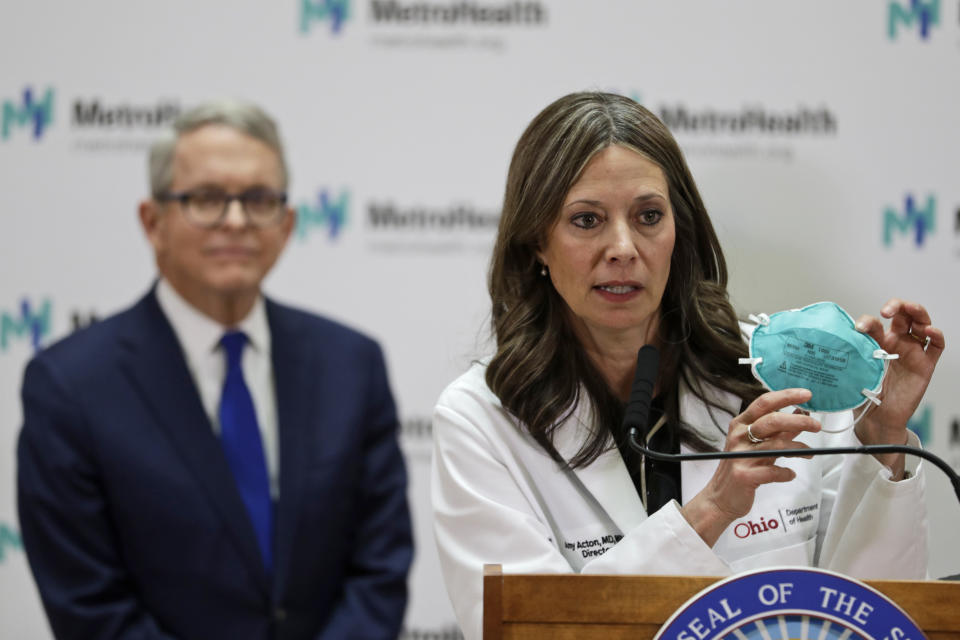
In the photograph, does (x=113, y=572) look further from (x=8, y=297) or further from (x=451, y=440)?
(x=8, y=297)

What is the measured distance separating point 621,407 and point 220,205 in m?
1.30

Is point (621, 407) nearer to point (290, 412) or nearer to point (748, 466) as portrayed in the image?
point (748, 466)

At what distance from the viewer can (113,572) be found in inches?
94.0

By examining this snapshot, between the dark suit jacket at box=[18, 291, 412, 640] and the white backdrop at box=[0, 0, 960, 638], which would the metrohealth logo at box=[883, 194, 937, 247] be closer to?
the white backdrop at box=[0, 0, 960, 638]

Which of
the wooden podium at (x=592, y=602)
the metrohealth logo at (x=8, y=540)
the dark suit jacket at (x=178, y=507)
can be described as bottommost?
the metrohealth logo at (x=8, y=540)

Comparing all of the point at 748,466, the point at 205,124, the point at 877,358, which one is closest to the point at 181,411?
the point at 205,124

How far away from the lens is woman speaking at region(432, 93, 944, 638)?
1.65 metres

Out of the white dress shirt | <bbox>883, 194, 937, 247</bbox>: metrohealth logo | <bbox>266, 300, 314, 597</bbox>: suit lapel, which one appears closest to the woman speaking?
<bbox>266, 300, 314, 597</bbox>: suit lapel

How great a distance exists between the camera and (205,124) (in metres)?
2.78

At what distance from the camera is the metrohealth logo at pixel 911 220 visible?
336cm

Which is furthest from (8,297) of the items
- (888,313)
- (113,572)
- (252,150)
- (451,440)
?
(888,313)

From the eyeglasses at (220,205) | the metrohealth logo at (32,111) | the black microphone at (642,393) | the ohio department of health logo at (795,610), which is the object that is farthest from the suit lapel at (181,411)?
the ohio department of health logo at (795,610)

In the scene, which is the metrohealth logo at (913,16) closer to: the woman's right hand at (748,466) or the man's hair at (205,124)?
the man's hair at (205,124)

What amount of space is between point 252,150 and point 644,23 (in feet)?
4.50
